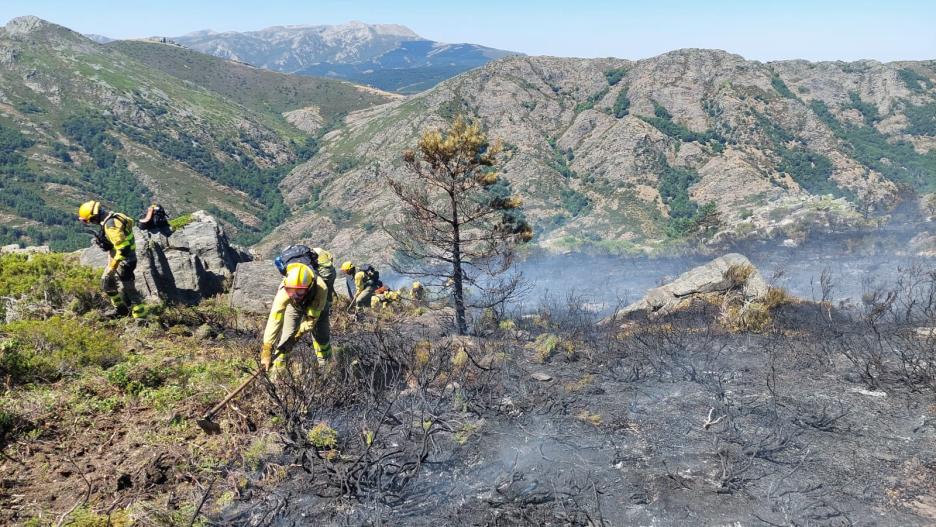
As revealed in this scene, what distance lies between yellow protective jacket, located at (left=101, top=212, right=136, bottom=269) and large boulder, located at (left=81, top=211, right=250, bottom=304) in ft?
5.48

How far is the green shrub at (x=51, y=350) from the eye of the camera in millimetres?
6207

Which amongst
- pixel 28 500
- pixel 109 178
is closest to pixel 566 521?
pixel 28 500

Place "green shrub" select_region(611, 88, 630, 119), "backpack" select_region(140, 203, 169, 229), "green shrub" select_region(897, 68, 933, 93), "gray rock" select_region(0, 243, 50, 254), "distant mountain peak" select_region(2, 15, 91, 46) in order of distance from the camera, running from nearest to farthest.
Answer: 1. "backpack" select_region(140, 203, 169, 229)
2. "gray rock" select_region(0, 243, 50, 254)
3. "green shrub" select_region(897, 68, 933, 93)
4. "green shrub" select_region(611, 88, 630, 119)
5. "distant mountain peak" select_region(2, 15, 91, 46)

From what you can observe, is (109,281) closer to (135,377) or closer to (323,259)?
(135,377)

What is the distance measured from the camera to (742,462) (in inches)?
208

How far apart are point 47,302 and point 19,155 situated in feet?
410

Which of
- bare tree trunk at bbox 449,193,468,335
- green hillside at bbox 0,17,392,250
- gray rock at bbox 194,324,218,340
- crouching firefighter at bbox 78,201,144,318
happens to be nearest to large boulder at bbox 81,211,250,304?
crouching firefighter at bbox 78,201,144,318

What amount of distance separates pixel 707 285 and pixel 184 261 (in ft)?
49.9

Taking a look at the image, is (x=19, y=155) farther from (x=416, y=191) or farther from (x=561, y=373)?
(x=561, y=373)

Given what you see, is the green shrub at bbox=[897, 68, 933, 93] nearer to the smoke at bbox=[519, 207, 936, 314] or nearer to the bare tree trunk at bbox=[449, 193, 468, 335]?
the smoke at bbox=[519, 207, 936, 314]

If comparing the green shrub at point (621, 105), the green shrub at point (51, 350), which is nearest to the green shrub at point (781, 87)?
the green shrub at point (621, 105)

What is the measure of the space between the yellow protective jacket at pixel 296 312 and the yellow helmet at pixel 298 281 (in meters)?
0.21

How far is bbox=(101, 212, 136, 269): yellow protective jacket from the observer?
8109 millimetres

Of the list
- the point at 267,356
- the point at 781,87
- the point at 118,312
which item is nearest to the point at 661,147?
the point at 781,87
